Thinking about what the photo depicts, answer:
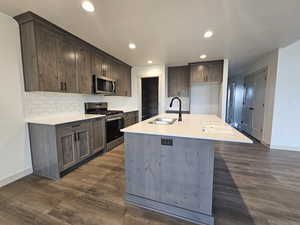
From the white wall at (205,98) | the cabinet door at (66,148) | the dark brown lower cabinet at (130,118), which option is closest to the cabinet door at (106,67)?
the dark brown lower cabinet at (130,118)

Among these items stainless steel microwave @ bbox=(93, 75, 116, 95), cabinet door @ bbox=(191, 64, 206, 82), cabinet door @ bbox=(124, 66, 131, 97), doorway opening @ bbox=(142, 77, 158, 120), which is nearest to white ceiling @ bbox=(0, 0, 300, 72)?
stainless steel microwave @ bbox=(93, 75, 116, 95)

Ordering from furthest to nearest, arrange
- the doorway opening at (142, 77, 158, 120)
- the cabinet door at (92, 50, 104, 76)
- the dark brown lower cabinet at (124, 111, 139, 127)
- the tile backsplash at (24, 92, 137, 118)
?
the doorway opening at (142, 77, 158, 120)
the dark brown lower cabinet at (124, 111, 139, 127)
the cabinet door at (92, 50, 104, 76)
the tile backsplash at (24, 92, 137, 118)

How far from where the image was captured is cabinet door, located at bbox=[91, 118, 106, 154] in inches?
109

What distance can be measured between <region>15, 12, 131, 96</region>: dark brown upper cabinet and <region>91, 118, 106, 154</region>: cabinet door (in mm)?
737

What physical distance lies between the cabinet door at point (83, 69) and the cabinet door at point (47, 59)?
46cm

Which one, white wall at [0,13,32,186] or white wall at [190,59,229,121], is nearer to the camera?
white wall at [0,13,32,186]

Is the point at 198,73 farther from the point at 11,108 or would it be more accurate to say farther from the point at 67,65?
the point at 11,108

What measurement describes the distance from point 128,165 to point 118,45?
2.57 metres

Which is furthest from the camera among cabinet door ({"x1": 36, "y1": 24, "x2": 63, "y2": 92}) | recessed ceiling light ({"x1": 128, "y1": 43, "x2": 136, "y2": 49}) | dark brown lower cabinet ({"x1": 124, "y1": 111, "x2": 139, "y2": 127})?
dark brown lower cabinet ({"x1": 124, "y1": 111, "x2": 139, "y2": 127})

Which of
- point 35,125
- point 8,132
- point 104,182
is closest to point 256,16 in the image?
point 104,182

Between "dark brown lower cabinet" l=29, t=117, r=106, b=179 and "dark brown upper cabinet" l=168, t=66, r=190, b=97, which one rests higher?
"dark brown upper cabinet" l=168, t=66, r=190, b=97

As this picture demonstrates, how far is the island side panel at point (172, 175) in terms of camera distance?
1333mm

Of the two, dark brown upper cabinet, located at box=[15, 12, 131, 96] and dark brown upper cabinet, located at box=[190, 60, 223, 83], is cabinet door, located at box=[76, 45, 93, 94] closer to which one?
dark brown upper cabinet, located at box=[15, 12, 131, 96]

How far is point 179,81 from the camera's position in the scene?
15.7 ft
